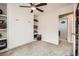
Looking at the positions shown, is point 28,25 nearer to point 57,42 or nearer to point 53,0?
point 57,42

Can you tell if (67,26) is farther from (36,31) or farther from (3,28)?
(3,28)

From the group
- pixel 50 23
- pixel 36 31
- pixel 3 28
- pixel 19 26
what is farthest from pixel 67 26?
pixel 3 28

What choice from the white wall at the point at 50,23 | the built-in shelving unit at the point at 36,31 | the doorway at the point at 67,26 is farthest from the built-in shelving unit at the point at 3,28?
the doorway at the point at 67,26

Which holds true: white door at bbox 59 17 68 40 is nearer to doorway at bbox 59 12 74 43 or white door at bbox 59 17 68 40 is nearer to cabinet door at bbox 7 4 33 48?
doorway at bbox 59 12 74 43

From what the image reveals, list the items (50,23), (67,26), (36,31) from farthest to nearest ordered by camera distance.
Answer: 1. (50,23)
2. (36,31)
3. (67,26)

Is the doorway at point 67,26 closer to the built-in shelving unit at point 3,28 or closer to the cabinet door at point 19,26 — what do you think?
the cabinet door at point 19,26

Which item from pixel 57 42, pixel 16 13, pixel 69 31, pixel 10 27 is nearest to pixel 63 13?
pixel 69 31

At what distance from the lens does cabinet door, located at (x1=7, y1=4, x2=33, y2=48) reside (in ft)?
6.08

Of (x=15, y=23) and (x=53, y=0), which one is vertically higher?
(x=53, y=0)

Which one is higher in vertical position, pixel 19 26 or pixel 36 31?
pixel 19 26

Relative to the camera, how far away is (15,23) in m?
1.89

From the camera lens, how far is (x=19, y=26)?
74.2 inches

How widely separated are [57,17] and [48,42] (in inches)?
24.4

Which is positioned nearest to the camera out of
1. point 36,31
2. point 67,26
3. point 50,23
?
point 67,26
